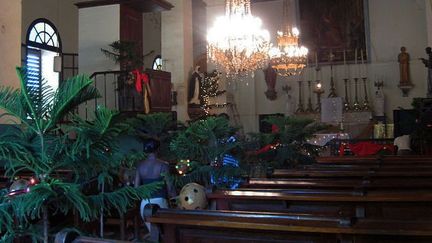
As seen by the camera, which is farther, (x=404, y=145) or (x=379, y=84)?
(x=379, y=84)

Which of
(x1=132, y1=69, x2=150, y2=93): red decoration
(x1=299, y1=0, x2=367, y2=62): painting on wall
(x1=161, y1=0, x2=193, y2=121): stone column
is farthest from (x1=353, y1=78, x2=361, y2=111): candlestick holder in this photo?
(x1=132, y1=69, x2=150, y2=93): red decoration

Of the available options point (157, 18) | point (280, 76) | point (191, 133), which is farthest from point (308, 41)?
A: point (191, 133)

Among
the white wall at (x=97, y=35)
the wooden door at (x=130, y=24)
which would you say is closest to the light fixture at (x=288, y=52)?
the wooden door at (x=130, y=24)

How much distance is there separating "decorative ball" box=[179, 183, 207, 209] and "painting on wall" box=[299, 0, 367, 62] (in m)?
14.2

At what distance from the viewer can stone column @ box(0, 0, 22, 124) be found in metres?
7.18

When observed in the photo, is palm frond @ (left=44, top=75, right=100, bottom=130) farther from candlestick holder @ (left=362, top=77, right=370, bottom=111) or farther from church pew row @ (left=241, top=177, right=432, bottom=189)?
candlestick holder @ (left=362, top=77, right=370, bottom=111)

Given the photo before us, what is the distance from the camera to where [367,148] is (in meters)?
13.3

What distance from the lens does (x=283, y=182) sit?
5004 millimetres

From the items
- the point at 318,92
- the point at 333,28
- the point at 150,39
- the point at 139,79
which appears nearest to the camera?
the point at 139,79

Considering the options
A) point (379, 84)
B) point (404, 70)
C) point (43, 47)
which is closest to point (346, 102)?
point (379, 84)

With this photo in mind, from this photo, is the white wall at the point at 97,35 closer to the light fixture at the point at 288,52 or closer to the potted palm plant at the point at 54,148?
the light fixture at the point at 288,52

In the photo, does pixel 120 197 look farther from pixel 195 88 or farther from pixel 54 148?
pixel 195 88

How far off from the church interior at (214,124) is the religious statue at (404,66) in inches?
1.6

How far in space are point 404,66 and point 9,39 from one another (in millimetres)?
13113
